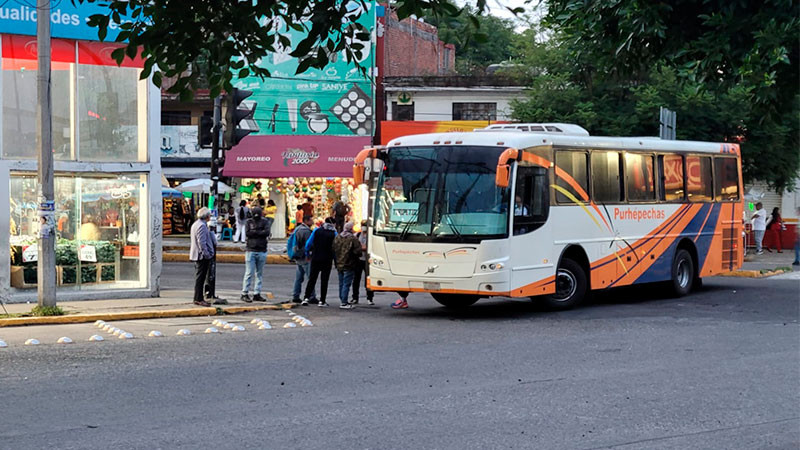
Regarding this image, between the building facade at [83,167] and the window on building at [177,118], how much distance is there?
23.3m

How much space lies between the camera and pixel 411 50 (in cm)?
4778

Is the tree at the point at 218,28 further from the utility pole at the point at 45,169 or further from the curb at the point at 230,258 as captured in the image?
the curb at the point at 230,258

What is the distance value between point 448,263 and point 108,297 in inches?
268

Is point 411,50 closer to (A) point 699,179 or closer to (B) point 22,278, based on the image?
(A) point 699,179

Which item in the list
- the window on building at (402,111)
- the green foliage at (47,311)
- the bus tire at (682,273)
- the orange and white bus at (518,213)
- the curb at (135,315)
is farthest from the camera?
the window on building at (402,111)

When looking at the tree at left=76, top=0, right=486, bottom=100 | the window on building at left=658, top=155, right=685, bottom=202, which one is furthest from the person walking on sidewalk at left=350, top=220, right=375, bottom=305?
the tree at left=76, top=0, right=486, bottom=100

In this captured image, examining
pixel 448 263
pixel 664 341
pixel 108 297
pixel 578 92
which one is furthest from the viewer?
pixel 578 92

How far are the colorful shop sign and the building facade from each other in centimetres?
2032

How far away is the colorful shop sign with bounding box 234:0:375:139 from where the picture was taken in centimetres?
3944

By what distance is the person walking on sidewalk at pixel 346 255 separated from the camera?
17.8 meters

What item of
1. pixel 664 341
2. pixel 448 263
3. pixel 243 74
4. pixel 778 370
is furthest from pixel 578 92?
pixel 243 74

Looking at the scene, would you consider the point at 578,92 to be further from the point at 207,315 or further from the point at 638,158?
the point at 207,315

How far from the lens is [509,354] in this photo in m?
12.0

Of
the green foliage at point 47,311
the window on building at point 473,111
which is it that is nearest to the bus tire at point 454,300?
the green foliage at point 47,311
